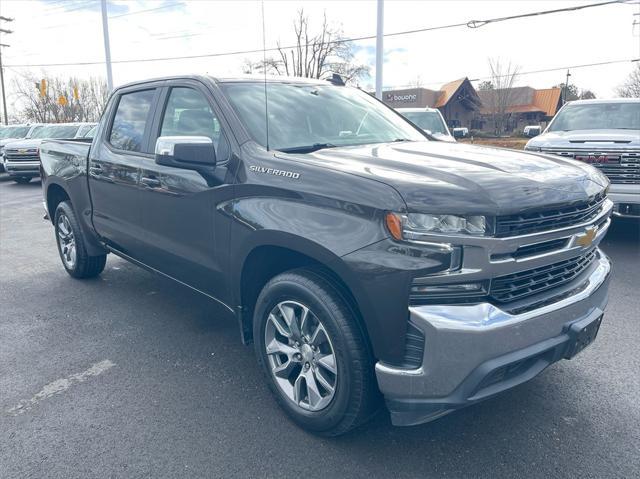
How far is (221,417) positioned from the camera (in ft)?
10.0

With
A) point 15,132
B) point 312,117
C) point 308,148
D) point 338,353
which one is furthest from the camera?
point 15,132

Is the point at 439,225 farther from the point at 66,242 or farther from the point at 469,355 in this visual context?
the point at 66,242

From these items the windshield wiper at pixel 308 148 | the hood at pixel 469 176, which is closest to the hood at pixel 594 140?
the hood at pixel 469 176

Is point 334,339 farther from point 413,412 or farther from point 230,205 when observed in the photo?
point 230,205

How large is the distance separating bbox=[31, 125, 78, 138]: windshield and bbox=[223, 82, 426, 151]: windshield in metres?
14.6

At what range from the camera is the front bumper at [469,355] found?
2.20 metres

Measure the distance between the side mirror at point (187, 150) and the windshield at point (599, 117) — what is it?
268 inches

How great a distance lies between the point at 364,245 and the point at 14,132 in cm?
2034

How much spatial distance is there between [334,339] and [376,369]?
260 millimetres

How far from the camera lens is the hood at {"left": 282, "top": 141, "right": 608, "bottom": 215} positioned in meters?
2.28

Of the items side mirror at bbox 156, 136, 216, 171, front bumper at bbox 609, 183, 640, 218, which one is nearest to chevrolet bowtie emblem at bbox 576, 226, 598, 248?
side mirror at bbox 156, 136, 216, 171

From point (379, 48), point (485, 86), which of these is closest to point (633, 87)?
point (485, 86)

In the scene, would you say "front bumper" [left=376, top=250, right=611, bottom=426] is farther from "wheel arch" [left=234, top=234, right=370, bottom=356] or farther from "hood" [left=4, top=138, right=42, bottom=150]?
"hood" [left=4, top=138, right=42, bottom=150]

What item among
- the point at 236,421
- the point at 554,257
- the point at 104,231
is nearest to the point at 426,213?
the point at 554,257
